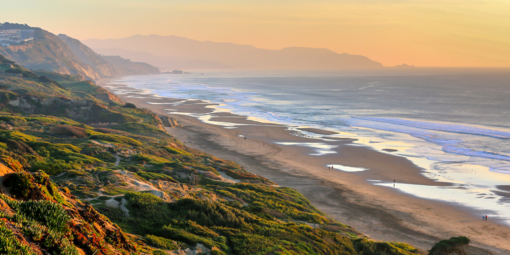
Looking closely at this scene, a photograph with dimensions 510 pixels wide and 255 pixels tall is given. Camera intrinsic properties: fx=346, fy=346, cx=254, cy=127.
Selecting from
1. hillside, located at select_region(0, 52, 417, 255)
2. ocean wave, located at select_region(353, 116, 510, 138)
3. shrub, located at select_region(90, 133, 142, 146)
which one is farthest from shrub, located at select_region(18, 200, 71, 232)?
ocean wave, located at select_region(353, 116, 510, 138)

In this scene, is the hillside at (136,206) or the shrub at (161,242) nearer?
the hillside at (136,206)

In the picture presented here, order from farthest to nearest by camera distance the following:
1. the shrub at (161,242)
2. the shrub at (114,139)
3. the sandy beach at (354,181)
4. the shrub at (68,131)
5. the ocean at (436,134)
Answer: the shrub at (68,131)
the shrub at (114,139)
the ocean at (436,134)
the sandy beach at (354,181)
the shrub at (161,242)

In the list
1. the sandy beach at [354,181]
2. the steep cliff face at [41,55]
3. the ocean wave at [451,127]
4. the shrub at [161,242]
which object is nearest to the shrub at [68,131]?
the sandy beach at [354,181]

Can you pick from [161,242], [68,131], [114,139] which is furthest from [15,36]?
[161,242]

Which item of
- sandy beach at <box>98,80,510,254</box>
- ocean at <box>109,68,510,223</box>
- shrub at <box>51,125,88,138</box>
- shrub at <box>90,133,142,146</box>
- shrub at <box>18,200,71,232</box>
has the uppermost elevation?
shrub at <box>18,200,71,232</box>

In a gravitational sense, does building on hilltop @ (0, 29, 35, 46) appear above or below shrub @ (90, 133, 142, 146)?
above

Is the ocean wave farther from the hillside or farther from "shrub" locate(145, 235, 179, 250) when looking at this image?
"shrub" locate(145, 235, 179, 250)

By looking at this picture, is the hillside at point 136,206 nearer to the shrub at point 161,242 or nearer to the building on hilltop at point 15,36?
the shrub at point 161,242

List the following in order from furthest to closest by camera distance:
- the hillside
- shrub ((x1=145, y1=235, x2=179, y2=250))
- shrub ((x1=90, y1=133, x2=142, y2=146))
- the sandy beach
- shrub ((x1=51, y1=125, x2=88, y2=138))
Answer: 1. shrub ((x1=51, y1=125, x2=88, y2=138))
2. shrub ((x1=90, y1=133, x2=142, y2=146))
3. the sandy beach
4. shrub ((x1=145, y1=235, x2=179, y2=250))
5. the hillside
